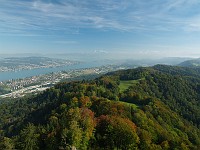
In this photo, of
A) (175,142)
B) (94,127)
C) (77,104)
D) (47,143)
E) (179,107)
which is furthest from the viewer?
(179,107)

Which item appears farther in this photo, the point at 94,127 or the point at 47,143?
the point at 94,127

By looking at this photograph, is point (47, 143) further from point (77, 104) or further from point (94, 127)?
point (77, 104)

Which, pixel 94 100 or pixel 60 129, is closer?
pixel 60 129

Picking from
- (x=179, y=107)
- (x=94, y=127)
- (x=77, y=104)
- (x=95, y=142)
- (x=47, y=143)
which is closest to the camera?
(x=47, y=143)

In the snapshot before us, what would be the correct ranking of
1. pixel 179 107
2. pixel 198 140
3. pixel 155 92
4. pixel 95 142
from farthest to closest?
1. pixel 155 92
2. pixel 179 107
3. pixel 198 140
4. pixel 95 142

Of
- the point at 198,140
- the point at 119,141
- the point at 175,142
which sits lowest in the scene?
the point at 198,140

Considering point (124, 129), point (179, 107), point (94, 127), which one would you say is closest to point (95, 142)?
point (94, 127)

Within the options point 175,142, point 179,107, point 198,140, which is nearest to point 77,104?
point 175,142

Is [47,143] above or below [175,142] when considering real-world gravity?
above

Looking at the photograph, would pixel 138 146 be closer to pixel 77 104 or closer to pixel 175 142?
pixel 175 142
